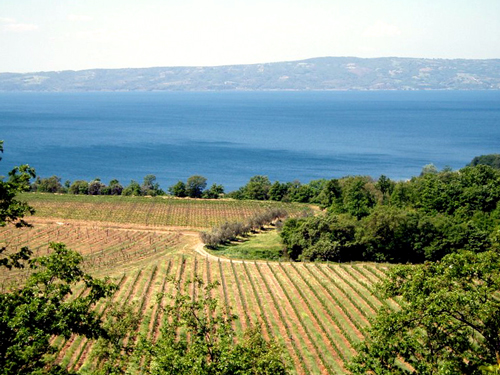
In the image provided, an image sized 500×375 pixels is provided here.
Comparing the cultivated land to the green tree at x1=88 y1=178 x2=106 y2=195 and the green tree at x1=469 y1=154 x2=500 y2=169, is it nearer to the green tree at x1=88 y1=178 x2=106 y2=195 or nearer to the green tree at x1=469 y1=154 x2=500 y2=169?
the green tree at x1=88 y1=178 x2=106 y2=195

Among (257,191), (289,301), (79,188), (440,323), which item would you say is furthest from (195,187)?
(440,323)

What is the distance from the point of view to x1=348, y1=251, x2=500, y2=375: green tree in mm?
12727

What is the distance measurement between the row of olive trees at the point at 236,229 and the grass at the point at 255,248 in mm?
1008

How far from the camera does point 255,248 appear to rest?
5344cm

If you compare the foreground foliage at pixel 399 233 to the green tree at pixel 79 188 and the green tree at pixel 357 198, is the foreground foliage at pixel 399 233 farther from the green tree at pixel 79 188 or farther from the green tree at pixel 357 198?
the green tree at pixel 79 188

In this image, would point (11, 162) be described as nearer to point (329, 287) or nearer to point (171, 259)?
point (171, 259)

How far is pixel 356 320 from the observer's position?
30734 mm

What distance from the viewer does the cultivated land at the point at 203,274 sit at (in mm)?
27906

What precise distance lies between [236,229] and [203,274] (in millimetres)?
18721

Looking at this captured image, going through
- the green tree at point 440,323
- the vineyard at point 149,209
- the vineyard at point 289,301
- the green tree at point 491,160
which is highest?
the green tree at point 440,323

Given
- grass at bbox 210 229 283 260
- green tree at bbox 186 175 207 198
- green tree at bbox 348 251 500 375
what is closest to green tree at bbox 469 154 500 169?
green tree at bbox 186 175 207 198

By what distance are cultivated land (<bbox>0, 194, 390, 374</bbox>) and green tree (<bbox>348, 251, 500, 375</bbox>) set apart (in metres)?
3.36

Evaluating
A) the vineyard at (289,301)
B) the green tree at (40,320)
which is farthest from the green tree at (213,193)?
the green tree at (40,320)

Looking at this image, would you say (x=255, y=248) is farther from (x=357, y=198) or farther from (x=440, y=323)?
(x=440, y=323)
